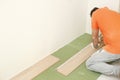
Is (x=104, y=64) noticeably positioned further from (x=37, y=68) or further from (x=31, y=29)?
(x=31, y=29)

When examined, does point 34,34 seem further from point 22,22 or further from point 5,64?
point 5,64

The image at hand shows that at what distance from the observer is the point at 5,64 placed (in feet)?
6.54

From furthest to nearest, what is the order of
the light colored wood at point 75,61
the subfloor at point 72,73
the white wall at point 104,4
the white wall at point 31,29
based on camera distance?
the white wall at point 104,4 → the light colored wood at point 75,61 → the subfloor at point 72,73 → the white wall at point 31,29

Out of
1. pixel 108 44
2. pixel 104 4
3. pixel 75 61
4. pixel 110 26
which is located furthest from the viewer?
pixel 104 4

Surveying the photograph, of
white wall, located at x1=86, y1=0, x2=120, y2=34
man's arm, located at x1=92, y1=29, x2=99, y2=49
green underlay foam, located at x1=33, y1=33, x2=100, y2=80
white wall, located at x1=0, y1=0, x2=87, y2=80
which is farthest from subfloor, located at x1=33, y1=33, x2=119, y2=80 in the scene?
white wall, located at x1=86, y1=0, x2=120, y2=34

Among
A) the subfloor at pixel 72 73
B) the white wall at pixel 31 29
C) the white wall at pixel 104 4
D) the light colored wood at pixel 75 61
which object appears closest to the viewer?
the white wall at pixel 31 29

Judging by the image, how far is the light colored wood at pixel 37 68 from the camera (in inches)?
83.3

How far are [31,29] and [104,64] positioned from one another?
3.16ft

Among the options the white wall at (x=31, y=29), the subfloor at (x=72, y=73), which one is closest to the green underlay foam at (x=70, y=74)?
the subfloor at (x=72, y=73)

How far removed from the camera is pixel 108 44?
2.10m

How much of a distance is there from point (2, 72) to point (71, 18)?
4.38 feet

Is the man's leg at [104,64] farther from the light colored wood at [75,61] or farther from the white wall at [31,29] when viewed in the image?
the white wall at [31,29]

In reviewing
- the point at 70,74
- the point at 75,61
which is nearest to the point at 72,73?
the point at 70,74

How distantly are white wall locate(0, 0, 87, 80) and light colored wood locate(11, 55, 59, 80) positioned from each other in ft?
0.18
